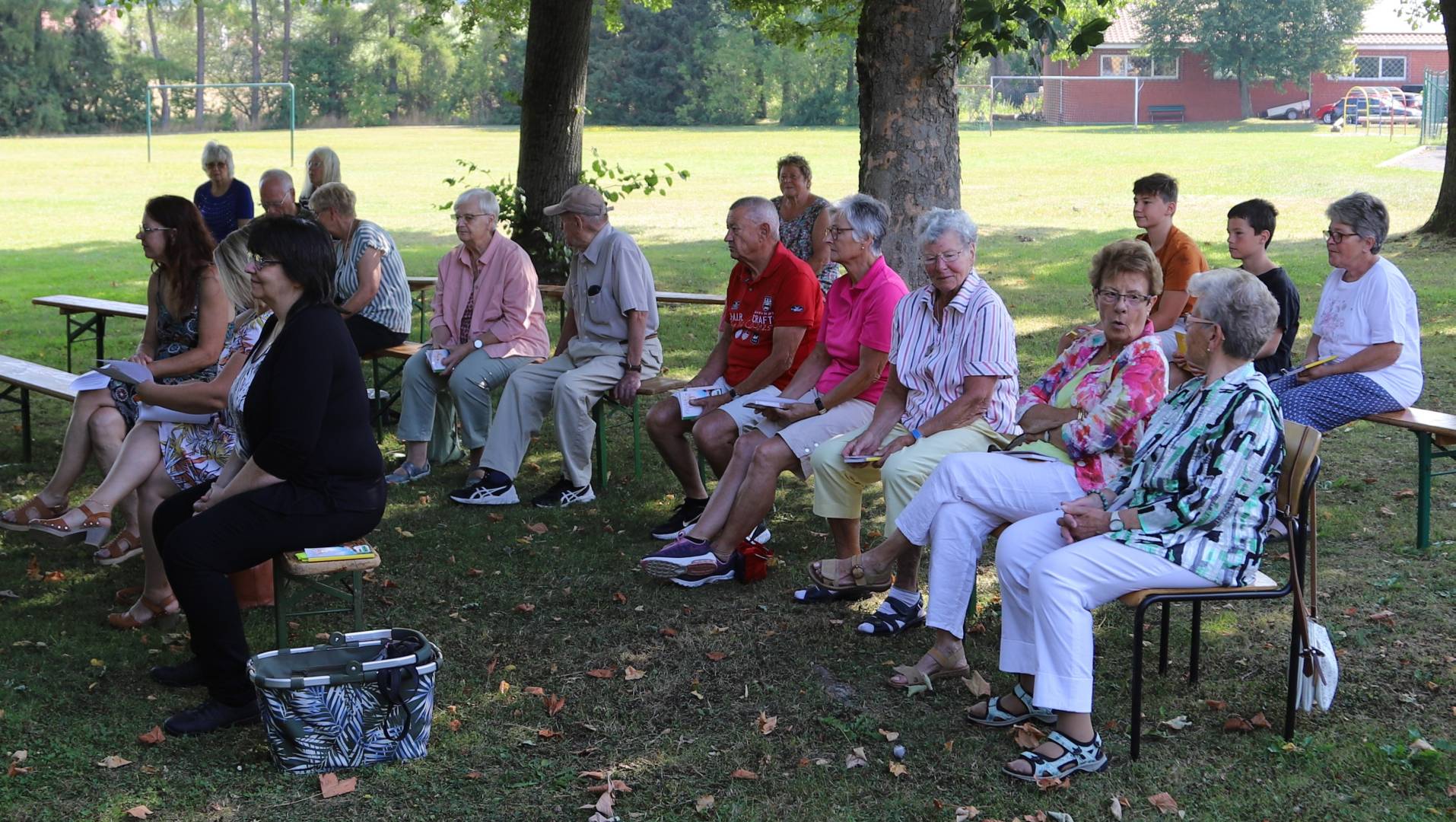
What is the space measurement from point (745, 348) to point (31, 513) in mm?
3212

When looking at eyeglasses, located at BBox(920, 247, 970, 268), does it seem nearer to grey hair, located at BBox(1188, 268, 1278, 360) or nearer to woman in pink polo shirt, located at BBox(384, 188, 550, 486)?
grey hair, located at BBox(1188, 268, 1278, 360)

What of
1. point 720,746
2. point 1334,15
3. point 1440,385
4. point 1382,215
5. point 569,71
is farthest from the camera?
point 1334,15

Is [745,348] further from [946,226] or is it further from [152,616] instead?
[152,616]

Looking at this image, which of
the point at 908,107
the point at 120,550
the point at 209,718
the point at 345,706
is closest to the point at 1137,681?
the point at 345,706

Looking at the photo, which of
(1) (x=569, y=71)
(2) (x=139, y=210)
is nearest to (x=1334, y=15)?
(2) (x=139, y=210)

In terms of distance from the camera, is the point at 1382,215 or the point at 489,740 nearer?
the point at 489,740

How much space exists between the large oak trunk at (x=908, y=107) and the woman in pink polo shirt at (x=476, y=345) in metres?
2.22

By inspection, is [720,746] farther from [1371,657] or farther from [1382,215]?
[1382,215]

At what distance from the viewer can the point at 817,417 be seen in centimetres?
559

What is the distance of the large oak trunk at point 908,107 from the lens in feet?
25.7

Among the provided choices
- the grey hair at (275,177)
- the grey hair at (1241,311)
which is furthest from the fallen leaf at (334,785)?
the grey hair at (275,177)

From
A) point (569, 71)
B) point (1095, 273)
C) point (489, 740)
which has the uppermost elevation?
point (569, 71)

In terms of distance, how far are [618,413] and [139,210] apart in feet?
63.0

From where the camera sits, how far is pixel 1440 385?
8.91 m
